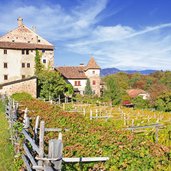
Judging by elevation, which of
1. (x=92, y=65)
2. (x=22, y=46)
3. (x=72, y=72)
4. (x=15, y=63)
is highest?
(x=22, y=46)

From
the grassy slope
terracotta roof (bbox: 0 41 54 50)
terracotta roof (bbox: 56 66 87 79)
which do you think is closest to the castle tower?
terracotta roof (bbox: 56 66 87 79)

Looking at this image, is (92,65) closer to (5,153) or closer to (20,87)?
(20,87)

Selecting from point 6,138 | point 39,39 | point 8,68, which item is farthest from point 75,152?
point 39,39

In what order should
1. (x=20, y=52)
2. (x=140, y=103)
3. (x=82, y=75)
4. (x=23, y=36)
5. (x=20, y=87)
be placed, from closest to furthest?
(x=20, y=87) → (x=20, y=52) → (x=23, y=36) → (x=140, y=103) → (x=82, y=75)

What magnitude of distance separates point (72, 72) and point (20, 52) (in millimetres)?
13288

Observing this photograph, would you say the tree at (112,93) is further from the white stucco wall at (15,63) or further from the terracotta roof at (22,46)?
the white stucco wall at (15,63)

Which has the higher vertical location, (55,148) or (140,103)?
(55,148)

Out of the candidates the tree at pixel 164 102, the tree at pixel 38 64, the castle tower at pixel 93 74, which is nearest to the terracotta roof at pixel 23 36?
the tree at pixel 38 64

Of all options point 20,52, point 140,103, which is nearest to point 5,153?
point 20,52

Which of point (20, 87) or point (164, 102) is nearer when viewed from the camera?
point (20, 87)

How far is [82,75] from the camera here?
5922 cm

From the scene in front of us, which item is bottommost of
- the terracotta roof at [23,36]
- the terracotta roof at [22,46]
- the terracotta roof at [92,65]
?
the terracotta roof at [92,65]

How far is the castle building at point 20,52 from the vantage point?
4916 centimetres

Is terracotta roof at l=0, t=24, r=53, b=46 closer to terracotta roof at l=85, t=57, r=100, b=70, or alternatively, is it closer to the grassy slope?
terracotta roof at l=85, t=57, r=100, b=70
